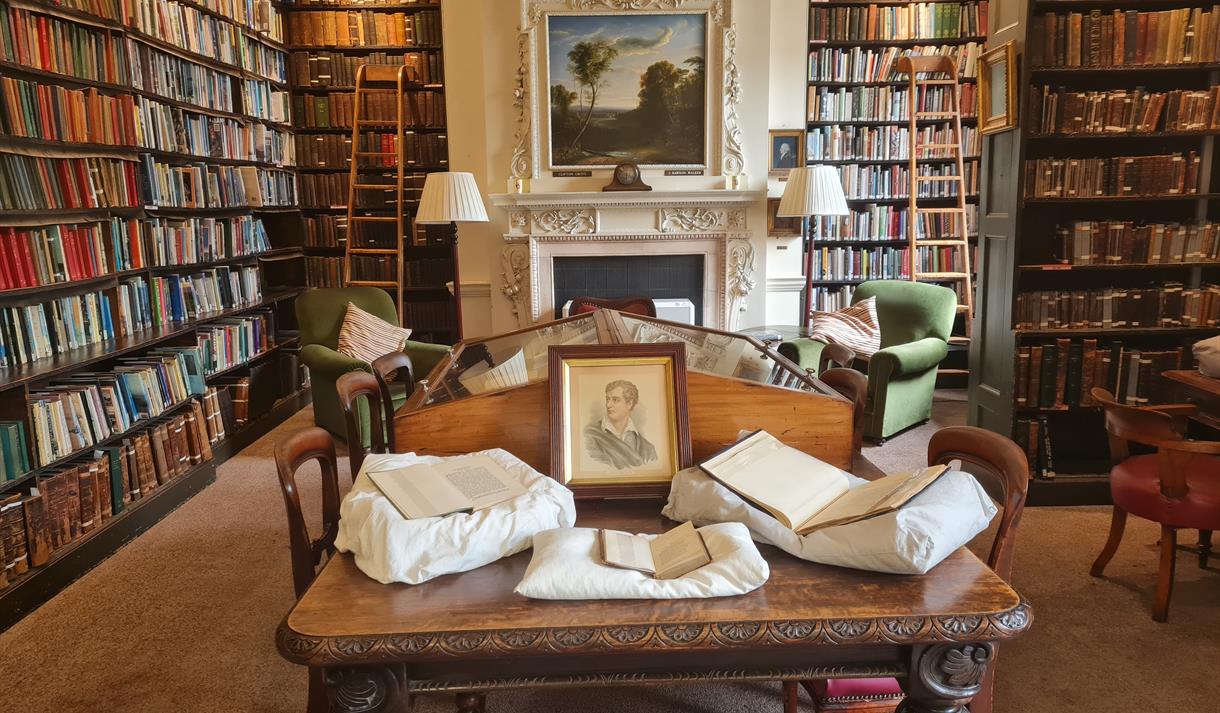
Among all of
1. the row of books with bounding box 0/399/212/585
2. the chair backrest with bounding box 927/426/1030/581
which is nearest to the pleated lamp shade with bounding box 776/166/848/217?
the row of books with bounding box 0/399/212/585

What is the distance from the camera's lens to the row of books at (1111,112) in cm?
374

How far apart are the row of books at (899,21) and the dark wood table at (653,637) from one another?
580 cm

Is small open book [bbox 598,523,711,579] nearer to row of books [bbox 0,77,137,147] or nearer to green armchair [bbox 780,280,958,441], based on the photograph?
row of books [bbox 0,77,137,147]

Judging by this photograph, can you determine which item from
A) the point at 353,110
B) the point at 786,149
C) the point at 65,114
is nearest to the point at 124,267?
the point at 65,114

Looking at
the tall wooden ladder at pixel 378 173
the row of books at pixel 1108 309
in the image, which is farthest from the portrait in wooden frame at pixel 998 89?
the tall wooden ladder at pixel 378 173

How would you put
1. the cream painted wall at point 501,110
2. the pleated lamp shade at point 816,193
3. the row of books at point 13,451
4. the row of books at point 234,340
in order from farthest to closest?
the cream painted wall at point 501,110 < the pleated lamp shade at point 816,193 < the row of books at point 234,340 < the row of books at point 13,451

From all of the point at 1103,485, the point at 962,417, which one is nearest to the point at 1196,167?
the point at 1103,485

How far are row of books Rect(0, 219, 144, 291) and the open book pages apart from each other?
302 centimetres

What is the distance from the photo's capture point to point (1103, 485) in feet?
12.9

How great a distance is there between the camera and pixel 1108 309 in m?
3.95

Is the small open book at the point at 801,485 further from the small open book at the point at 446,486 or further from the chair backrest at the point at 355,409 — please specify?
the chair backrest at the point at 355,409

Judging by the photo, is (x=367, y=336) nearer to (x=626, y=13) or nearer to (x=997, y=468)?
(x=626, y=13)

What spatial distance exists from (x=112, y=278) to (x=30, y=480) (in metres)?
1.09

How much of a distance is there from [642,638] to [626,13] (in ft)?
18.0
